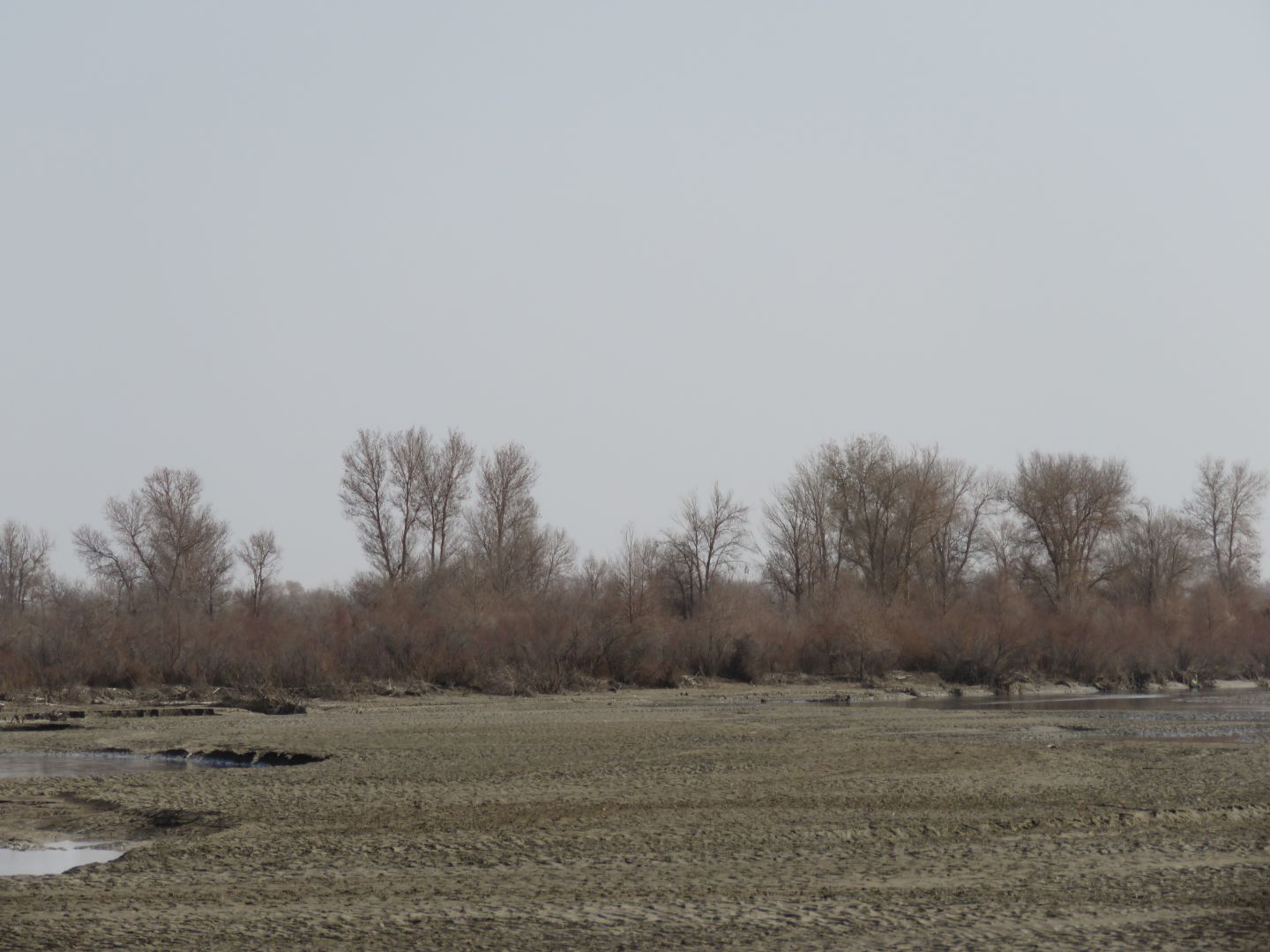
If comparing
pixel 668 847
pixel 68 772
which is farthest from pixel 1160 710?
pixel 68 772

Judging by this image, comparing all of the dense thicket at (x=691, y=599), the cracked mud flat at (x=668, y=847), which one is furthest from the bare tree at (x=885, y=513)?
the cracked mud flat at (x=668, y=847)

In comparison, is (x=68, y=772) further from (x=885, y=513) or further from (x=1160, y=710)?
(x=885, y=513)

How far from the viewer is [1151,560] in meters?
83.4

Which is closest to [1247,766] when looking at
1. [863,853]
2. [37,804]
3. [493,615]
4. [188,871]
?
[863,853]

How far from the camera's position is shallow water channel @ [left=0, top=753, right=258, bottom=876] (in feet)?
48.2

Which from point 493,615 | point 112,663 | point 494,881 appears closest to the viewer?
point 494,881

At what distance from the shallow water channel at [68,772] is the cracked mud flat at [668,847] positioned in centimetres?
65

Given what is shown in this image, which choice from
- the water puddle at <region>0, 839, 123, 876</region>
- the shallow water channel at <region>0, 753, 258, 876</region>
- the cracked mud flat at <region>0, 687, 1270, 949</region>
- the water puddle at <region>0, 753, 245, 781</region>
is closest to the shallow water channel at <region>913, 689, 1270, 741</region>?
the cracked mud flat at <region>0, 687, 1270, 949</region>

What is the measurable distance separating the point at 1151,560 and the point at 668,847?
7600 centimetres

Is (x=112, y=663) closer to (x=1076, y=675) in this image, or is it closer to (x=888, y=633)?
(x=888, y=633)

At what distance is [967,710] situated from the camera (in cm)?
4194

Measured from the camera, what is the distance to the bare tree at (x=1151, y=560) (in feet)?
268

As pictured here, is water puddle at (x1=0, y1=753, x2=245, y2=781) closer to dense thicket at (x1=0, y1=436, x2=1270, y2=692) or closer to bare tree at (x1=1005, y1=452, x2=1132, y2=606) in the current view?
dense thicket at (x1=0, y1=436, x2=1270, y2=692)

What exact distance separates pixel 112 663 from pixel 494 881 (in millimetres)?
39451
